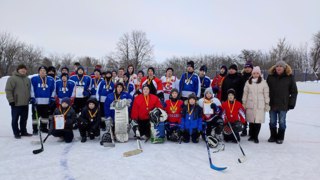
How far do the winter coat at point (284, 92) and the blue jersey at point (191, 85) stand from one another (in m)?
1.52

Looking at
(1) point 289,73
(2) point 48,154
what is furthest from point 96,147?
(1) point 289,73

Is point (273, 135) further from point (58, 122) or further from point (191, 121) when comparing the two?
point (58, 122)

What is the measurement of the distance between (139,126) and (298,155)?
287 centimetres

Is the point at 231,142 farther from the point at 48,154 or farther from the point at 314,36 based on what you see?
A: the point at 314,36

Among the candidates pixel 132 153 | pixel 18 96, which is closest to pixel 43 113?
pixel 18 96

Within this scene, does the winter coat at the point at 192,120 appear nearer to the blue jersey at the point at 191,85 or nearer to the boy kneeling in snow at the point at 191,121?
the boy kneeling in snow at the point at 191,121

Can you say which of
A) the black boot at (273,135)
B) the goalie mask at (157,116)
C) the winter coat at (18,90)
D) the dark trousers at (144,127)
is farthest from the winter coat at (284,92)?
the winter coat at (18,90)

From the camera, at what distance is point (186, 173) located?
347cm

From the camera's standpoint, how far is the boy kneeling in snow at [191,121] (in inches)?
193

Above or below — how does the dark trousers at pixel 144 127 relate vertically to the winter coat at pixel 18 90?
below

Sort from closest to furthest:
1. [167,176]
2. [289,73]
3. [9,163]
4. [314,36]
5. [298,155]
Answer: [167,176] → [9,163] → [298,155] → [289,73] → [314,36]

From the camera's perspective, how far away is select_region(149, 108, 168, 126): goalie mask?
193 inches

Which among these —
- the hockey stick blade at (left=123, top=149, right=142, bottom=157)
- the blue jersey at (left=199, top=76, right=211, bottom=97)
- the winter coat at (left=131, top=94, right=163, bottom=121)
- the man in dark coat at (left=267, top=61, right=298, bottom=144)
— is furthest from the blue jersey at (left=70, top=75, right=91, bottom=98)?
the man in dark coat at (left=267, top=61, right=298, bottom=144)

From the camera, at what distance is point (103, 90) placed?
19.0 ft
